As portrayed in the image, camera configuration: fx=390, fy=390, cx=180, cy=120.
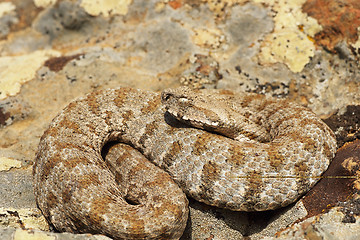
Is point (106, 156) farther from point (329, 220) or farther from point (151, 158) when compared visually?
point (329, 220)

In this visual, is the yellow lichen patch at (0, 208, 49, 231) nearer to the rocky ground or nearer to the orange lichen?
the rocky ground

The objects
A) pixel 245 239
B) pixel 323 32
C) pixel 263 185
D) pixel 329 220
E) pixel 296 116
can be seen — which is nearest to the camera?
pixel 329 220

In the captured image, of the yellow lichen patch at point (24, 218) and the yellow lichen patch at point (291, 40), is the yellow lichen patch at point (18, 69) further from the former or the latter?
the yellow lichen patch at point (291, 40)

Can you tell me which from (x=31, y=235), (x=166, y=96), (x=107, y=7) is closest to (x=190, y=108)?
(x=166, y=96)

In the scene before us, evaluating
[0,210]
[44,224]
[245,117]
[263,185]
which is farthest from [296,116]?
[0,210]

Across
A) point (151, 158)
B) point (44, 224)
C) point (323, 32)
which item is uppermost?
point (323, 32)

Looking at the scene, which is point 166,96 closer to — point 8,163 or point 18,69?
point 8,163

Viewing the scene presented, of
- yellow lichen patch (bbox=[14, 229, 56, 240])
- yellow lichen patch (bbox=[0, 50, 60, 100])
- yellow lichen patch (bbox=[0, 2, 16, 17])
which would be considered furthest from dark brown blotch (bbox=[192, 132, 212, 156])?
yellow lichen patch (bbox=[0, 2, 16, 17])

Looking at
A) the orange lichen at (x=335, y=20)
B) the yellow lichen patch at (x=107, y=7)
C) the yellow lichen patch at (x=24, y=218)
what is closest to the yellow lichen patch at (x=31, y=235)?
the yellow lichen patch at (x=24, y=218)
